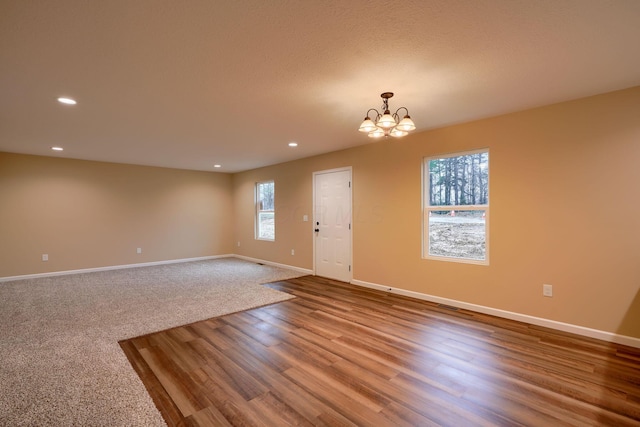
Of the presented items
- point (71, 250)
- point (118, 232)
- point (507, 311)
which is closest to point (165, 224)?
point (118, 232)

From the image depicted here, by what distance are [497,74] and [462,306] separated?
2783mm

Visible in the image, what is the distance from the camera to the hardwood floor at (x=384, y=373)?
5.97ft

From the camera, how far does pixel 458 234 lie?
12.8 feet

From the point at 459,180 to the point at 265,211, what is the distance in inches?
187

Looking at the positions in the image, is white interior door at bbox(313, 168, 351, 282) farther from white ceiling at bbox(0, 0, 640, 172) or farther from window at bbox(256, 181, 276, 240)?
white ceiling at bbox(0, 0, 640, 172)

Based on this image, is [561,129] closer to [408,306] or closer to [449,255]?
→ [449,255]

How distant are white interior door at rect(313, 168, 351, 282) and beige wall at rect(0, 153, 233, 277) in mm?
3630

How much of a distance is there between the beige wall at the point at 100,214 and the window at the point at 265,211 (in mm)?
1328

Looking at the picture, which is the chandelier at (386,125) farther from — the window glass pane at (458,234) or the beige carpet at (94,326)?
the beige carpet at (94,326)

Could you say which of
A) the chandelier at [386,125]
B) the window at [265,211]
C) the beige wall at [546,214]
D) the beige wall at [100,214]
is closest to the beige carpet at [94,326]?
the beige wall at [100,214]

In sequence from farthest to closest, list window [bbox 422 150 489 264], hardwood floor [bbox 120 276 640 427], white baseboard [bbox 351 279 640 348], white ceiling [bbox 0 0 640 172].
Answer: window [bbox 422 150 489 264] → white baseboard [bbox 351 279 640 348] → hardwood floor [bbox 120 276 640 427] → white ceiling [bbox 0 0 640 172]

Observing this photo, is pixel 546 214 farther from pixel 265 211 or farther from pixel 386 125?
pixel 265 211

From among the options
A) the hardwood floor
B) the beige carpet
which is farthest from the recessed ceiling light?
the hardwood floor

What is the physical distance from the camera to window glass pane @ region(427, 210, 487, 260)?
12.2 feet
